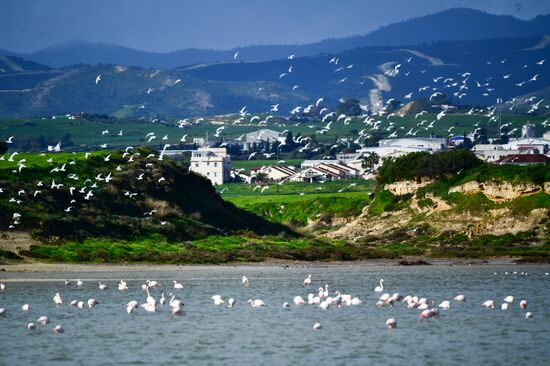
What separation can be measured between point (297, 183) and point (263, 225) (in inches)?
1884

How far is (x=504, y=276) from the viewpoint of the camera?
67.3m

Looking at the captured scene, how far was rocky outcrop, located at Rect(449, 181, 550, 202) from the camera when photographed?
91500 mm

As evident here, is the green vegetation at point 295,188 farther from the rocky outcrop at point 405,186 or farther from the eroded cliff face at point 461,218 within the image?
the eroded cliff face at point 461,218

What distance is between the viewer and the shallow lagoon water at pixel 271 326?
39.7 metres

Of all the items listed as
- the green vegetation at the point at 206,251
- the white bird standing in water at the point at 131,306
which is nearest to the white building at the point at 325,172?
the green vegetation at the point at 206,251

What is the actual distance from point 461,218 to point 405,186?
11.1 metres

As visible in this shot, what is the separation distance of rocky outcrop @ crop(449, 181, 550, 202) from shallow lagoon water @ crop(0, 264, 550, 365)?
2564 centimetres

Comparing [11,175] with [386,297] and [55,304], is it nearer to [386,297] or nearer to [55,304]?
[55,304]

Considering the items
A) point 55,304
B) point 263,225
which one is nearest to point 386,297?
point 55,304

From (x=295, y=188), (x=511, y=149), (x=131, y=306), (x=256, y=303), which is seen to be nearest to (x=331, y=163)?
(x=511, y=149)

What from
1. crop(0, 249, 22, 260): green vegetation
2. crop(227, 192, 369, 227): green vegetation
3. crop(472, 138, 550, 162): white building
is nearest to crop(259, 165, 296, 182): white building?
crop(472, 138, 550, 162): white building

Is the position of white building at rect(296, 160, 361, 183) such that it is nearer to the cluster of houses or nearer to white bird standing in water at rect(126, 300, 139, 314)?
the cluster of houses

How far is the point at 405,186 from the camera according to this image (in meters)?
103

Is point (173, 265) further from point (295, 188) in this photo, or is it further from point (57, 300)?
point (295, 188)
